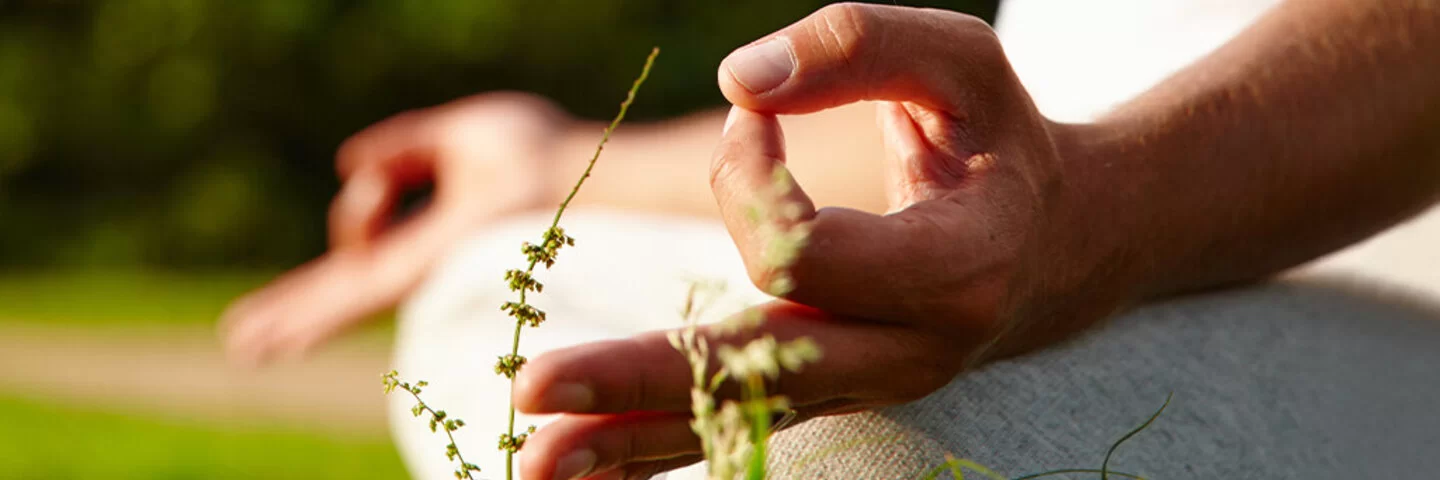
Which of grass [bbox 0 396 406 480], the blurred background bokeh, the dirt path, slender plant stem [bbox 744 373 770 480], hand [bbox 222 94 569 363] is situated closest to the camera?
slender plant stem [bbox 744 373 770 480]

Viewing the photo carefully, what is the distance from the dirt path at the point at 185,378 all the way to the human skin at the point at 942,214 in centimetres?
391

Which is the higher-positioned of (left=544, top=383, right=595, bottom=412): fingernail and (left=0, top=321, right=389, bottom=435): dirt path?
(left=0, top=321, right=389, bottom=435): dirt path

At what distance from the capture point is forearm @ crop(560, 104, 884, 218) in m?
1.31

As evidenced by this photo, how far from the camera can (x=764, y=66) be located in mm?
629

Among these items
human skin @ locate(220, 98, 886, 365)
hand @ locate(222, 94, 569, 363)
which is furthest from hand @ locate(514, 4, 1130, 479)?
hand @ locate(222, 94, 569, 363)

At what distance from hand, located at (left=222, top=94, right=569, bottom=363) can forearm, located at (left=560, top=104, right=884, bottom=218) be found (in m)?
0.10

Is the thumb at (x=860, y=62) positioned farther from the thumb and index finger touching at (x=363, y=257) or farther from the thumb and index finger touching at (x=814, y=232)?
the thumb and index finger touching at (x=363, y=257)

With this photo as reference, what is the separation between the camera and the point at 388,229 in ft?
9.95

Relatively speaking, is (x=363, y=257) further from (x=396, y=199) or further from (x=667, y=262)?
(x=667, y=262)

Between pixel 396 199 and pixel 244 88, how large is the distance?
4604mm

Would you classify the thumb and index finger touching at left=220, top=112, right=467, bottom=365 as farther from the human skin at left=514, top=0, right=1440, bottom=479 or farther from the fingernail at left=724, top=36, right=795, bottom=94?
the fingernail at left=724, top=36, right=795, bottom=94

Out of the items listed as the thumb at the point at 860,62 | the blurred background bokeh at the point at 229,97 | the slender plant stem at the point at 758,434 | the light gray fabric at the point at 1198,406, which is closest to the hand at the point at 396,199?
the light gray fabric at the point at 1198,406

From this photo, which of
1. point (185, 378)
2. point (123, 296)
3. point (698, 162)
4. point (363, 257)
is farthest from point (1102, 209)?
point (123, 296)

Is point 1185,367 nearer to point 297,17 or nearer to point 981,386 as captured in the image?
point 981,386
